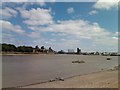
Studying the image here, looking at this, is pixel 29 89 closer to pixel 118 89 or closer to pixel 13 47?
pixel 118 89

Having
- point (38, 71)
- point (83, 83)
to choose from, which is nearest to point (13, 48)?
point (38, 71)

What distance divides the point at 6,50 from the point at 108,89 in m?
126

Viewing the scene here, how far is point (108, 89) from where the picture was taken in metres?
16.6

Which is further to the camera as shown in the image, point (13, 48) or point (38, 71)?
point (13, 48)

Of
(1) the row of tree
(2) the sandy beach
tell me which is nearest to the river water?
(2) the sandy beach

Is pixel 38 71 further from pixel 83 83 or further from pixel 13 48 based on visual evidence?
pixel 13 48

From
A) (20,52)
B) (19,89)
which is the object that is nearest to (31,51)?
(20,52)

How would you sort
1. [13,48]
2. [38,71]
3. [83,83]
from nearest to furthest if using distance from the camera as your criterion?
[83,83]
[38,71]
[13,48]

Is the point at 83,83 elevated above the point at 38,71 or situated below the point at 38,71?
above

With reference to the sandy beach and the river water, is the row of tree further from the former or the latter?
the sandy beach

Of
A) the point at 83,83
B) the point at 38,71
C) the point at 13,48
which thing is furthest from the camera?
the point at 13,48

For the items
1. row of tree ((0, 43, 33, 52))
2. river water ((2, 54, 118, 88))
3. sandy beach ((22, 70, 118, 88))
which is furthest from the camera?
row of tree ((0, 43, 33, 52))

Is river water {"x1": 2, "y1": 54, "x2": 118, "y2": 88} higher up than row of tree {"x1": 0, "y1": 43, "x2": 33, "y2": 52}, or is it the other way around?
row of tree {"x1": 0, "y1": 43, "x2": 33, "y2": 52}

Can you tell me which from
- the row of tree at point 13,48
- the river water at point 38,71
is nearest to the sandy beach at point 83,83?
the river water at point 38,71
